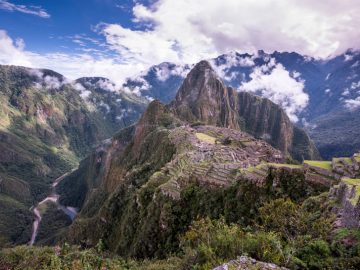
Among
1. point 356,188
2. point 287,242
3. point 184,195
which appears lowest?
point 184,195

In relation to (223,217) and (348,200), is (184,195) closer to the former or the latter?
(223,217)

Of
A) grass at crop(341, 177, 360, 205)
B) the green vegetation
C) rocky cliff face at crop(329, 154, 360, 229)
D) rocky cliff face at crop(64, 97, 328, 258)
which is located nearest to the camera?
the green vegetation

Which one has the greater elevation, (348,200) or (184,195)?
(348,200)

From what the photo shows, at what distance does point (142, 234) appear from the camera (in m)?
93.4

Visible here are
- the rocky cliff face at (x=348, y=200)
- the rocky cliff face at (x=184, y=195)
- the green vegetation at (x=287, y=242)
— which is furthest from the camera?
the rocky cliff face at (x=184, y=195)

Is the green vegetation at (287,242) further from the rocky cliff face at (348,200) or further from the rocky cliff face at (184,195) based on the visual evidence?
the rocky cliff face at (184,195)

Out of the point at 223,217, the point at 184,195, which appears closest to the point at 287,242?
the point at 223,217

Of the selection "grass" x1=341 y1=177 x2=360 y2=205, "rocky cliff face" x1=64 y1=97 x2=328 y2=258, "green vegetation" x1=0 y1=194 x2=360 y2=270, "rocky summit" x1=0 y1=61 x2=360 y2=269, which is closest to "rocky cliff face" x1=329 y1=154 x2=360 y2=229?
"grass" x1=341 y1=177 x2=360 y2=205

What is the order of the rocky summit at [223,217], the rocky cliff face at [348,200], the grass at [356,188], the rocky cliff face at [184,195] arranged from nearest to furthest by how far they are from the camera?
the rocky summit at [223,217]
the rocky cliff face at [348,200]
the grass at [356,188]
the rocky cliff face at [184,195]

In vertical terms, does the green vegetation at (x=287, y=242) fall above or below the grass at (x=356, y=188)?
below

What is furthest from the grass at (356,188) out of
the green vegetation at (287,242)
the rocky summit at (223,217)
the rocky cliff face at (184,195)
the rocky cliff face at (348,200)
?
the rocky cliff face at (184,195)

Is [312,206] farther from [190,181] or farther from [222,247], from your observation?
[190,181]

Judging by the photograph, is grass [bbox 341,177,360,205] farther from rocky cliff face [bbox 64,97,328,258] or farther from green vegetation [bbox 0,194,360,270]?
rocky cliff face [bbox 64,97,328,258]

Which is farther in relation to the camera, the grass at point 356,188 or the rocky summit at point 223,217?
the grass at point 356,188
